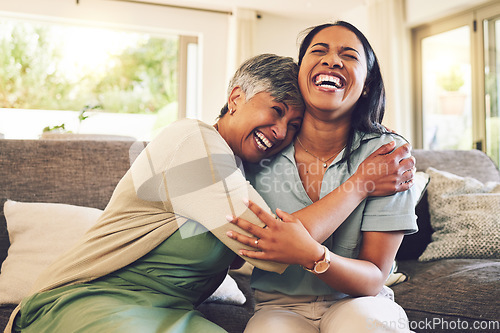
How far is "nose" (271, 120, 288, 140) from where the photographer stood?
1248 millimetres

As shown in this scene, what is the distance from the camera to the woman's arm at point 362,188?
108 cm

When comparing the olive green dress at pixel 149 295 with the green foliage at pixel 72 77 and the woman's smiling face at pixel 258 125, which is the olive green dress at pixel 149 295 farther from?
the green foliage at pixel 72 77

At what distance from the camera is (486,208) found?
1.94 m

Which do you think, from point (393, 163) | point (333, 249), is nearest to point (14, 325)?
point (333, 249)

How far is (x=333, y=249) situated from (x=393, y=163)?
280mm

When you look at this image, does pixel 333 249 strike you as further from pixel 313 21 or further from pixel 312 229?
pixel 313 21

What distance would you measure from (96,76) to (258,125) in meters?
7.95

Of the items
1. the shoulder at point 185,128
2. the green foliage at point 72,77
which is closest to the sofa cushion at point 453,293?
the shoulder at point 185,128

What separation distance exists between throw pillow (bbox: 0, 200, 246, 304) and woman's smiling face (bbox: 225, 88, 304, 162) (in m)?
0.55

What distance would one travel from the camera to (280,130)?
1257mm

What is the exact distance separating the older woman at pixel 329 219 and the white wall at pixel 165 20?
5138mm

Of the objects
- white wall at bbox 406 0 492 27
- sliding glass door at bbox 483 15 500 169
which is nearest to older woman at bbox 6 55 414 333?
sliding glass door at bbox 483 15 500 169

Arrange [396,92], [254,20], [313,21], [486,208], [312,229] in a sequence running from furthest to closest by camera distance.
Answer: [313,21] < [254,20] < [396,92] < [486,208] < [312,229]

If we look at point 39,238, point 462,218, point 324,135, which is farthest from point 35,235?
point 462,218
